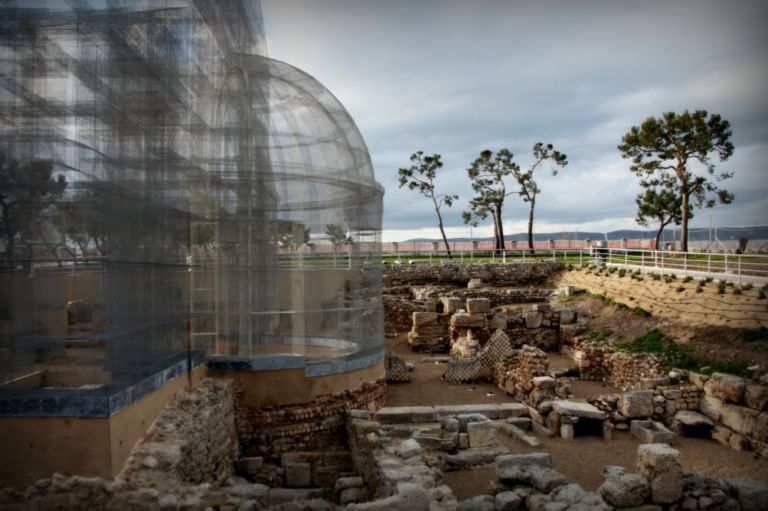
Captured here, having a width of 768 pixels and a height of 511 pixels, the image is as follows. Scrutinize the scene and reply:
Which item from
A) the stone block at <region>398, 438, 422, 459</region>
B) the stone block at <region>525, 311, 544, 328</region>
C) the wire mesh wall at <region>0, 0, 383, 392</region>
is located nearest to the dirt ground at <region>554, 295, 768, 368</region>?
the stone block at <region>525, 311, 544, 328</region>

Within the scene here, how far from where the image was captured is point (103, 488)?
550 cm

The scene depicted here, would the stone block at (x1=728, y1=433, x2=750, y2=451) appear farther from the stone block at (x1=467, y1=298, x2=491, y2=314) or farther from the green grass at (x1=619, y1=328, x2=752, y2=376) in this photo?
the stone block at (x1=467, y1=298, x2=491, y2=314)

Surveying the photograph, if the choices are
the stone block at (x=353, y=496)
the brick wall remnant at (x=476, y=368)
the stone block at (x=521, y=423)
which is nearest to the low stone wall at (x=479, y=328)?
the brick wall remnant at (x=476, y=368)

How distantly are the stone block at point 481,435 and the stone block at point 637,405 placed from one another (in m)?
2.92

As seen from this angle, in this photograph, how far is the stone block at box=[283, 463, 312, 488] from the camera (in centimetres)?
905

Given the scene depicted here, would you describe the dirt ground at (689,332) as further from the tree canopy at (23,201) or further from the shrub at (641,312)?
the tree canopy at (23,201)

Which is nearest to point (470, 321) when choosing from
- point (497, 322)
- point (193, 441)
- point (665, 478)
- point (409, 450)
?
point (497, 322)

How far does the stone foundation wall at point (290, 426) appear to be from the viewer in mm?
9461

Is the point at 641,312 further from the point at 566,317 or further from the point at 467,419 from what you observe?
the point at 467,419

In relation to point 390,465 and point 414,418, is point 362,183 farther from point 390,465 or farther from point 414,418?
point 390,465

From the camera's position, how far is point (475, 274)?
102 feet

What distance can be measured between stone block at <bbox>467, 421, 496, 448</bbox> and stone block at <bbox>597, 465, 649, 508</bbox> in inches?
102

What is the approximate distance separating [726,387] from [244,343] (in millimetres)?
8533

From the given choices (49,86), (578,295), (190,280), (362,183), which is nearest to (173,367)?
(190,280)
